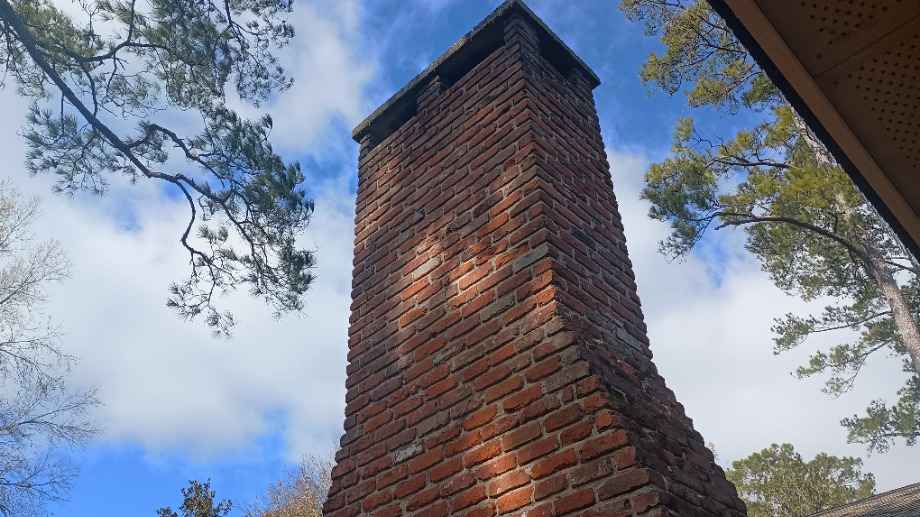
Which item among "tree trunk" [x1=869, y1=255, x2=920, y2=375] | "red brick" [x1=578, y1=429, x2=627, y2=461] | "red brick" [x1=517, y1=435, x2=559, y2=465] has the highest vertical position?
"tree trunk" [x1=869, y1=255, x2=920, y2=375]

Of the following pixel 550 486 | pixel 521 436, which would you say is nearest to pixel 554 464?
pixel 550 486

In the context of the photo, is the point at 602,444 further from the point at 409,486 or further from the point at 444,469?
the point at 409,486

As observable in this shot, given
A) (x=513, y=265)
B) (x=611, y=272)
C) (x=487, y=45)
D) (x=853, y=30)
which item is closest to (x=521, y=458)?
(x=513, y=265)

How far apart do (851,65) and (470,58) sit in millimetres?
2551

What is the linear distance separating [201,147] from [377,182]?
3782 millimetres

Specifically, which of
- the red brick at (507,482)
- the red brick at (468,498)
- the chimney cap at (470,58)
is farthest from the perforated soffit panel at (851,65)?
the chimney cap at (470,58)

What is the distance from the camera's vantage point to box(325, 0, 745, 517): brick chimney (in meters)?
2.27

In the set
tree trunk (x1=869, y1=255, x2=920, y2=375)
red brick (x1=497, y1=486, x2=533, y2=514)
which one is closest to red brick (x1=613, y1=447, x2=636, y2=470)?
red brick (x1=497, y1=486, x2=533, y2=514)

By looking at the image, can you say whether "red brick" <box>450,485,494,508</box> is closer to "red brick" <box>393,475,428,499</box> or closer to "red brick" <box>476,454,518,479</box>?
"red brick" <box>476,454,518,479</box>

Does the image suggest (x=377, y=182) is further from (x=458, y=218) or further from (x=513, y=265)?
(x=513, y=265)

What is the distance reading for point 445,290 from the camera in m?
3.07

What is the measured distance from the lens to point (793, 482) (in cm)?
1758

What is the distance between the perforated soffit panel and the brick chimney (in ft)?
3.64

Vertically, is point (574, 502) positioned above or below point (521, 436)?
below
